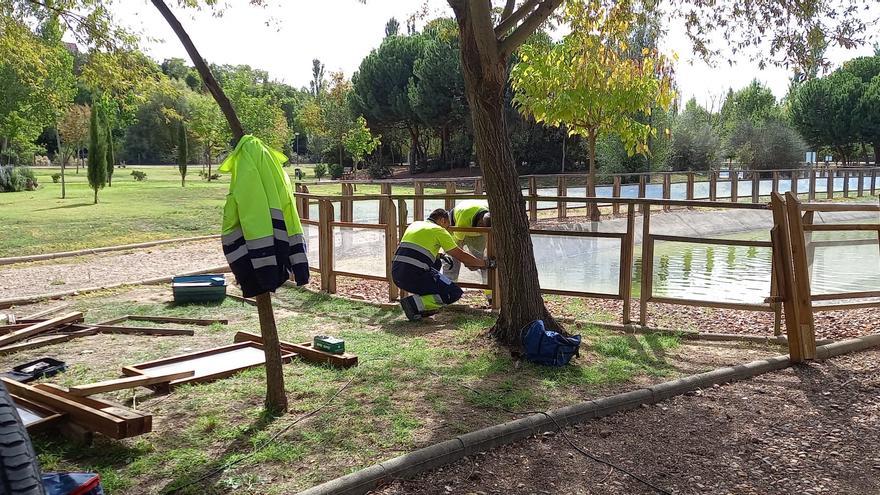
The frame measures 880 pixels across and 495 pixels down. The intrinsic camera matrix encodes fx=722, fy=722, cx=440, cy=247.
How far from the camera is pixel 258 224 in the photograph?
441cm

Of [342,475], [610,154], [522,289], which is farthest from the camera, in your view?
[610,154]

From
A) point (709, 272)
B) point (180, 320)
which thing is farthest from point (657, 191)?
point (180, 320)

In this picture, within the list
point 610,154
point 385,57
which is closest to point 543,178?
point 610,154

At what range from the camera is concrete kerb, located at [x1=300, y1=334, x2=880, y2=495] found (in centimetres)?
390

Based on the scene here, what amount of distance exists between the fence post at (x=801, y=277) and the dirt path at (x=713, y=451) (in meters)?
0.70

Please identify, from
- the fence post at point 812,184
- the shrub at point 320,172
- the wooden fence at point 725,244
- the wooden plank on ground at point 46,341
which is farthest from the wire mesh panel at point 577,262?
the shrub at point 320,172

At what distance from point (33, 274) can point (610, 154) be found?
27783mm

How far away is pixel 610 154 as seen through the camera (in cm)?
3475

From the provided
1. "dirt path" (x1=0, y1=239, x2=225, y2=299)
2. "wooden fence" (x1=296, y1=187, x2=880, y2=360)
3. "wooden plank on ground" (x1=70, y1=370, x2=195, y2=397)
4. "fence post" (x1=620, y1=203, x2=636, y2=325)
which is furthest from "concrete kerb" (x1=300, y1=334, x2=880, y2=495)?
"dirt path" (x1=0, y1=239, x2=225, y2=299)

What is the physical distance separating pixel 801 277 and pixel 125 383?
561cm

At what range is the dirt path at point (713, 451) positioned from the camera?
4.02 meters

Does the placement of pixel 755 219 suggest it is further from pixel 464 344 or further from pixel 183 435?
pixel 183 435

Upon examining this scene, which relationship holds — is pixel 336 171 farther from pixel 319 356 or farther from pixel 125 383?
pixel 125 383

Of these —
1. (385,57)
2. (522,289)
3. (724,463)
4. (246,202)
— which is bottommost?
(724,463)
